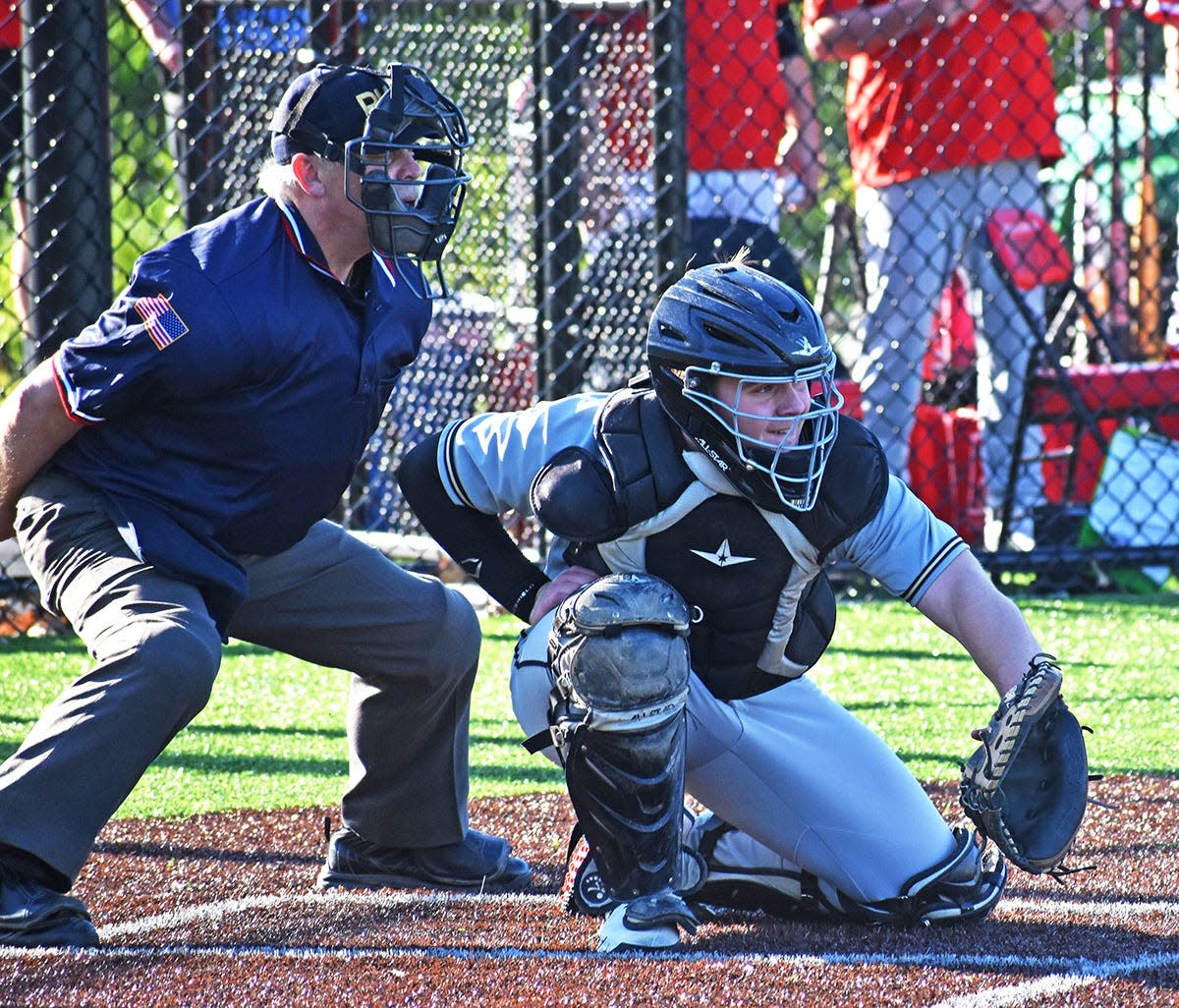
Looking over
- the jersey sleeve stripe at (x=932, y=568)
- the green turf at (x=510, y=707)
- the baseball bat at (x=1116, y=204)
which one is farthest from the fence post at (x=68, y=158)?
the baseball bat at (x=1116, y=204)

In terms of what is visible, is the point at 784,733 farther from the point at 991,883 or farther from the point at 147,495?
the point at 147,495

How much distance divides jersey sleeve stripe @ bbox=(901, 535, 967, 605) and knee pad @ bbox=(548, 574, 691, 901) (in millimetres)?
451

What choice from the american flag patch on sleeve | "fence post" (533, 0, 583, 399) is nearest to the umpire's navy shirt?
the american flag patch on sleeve

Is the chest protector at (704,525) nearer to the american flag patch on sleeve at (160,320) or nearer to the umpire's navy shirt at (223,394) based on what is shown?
the umpire's navy shirt at (223,394)

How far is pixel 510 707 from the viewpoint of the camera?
16.7 feet

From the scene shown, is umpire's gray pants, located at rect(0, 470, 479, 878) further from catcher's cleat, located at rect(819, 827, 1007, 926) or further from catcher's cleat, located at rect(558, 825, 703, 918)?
catcher's cleat, located at rect(819, 827, 1007, 926)

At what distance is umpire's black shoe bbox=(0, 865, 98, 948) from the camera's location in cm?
277

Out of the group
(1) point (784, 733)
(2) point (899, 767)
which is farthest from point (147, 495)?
(2) point (899, 767)

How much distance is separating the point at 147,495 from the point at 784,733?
3.98 feet

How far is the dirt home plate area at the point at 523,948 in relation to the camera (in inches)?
104

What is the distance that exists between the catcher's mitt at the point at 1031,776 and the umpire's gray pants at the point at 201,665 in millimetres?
1044

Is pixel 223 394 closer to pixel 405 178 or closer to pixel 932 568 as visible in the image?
pixel 405 178

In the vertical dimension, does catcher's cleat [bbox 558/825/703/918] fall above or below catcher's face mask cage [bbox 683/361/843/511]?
below

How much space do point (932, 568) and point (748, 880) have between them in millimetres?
676
